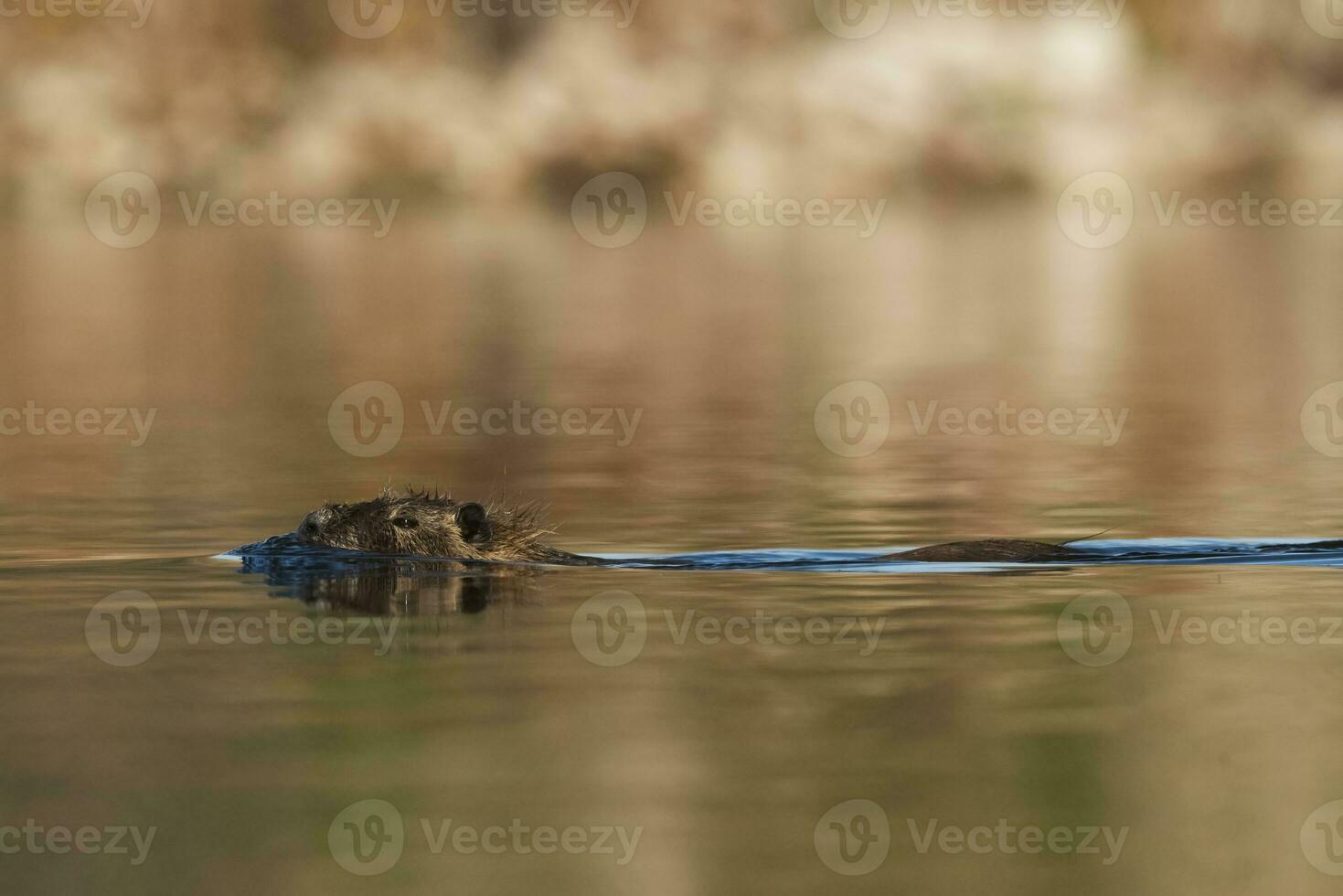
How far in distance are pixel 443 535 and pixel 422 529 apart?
0.48 feet

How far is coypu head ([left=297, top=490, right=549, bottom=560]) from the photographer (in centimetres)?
1650

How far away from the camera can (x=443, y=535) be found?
16.5 meters

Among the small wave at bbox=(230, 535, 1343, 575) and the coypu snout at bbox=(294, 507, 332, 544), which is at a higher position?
the coypu snout at bbox=(294, 507, 332, 544)

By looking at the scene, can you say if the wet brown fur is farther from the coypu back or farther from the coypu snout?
the coypu back

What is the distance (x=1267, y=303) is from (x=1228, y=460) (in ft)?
86.6

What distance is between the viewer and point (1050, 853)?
367 inches

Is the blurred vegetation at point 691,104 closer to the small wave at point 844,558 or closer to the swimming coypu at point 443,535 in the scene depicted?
the small wave at point 844,558

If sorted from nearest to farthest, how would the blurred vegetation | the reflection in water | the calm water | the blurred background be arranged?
the calm water < the blurred background < the reflection in water < the blurred vegetation

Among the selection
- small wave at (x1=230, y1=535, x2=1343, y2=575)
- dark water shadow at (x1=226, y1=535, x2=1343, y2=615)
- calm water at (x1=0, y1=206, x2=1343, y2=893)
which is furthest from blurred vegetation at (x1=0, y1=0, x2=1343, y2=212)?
dark water shadow at (x1=226, y1=535, x2=1343, y2=615)

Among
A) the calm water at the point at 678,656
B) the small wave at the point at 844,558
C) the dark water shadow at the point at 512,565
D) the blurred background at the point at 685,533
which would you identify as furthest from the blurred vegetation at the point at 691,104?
the dark water shadow at the point at 512,565

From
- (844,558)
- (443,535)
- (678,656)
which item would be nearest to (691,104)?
(844,558)

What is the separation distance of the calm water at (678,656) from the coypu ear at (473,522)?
389mm

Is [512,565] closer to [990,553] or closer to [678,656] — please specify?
[990,553]

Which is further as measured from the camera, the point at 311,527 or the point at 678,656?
the point at 311,527
